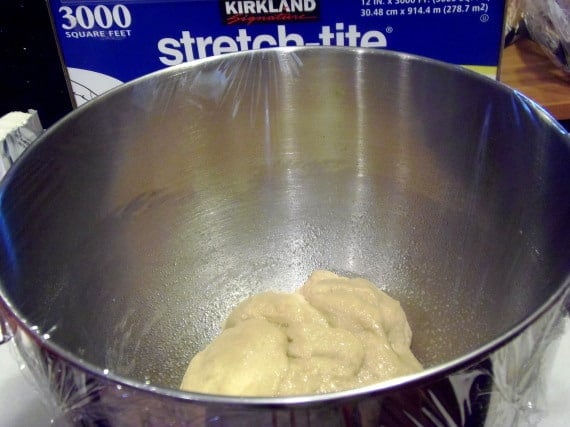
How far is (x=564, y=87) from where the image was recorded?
3.43 feet

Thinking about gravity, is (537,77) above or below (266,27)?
below

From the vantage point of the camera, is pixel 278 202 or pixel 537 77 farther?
pixel 537 77

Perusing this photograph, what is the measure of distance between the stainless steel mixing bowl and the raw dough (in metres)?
0.06

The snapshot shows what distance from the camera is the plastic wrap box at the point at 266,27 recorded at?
2.52 feet

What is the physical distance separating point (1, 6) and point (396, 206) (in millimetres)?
587

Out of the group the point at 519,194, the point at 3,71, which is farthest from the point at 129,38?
the point at 519,194

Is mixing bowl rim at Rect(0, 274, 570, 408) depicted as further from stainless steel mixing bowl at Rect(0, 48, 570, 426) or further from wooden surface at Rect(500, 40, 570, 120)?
wooden surface at Rect(500, 40, 570, 120)

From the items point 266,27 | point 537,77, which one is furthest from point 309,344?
point 537,77

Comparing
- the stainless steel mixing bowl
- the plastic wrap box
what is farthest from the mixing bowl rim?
the plastic wrap box

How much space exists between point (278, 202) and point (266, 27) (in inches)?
9.0

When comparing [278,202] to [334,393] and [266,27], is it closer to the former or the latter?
[266,27]

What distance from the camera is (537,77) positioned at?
1086 millimetres
